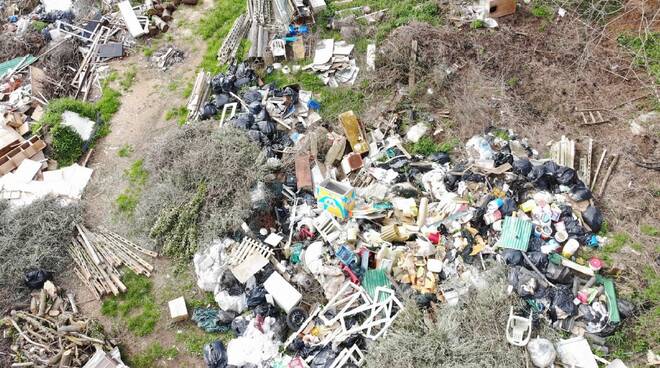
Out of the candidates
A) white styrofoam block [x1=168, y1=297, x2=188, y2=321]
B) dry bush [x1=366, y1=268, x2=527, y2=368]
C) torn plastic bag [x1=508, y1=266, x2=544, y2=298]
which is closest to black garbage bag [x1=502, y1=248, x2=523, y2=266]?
torn plastic bag [x1=508, y1=266, x2=544, y2=298]

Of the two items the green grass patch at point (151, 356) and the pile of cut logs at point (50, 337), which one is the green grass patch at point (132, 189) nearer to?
the pile of cut logs at point (50, 337)

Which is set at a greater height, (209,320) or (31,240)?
(31,240)

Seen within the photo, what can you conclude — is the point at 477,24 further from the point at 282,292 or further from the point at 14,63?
the point at 14,63

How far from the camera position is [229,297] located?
8.56 meters

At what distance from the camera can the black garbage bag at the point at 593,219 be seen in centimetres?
835

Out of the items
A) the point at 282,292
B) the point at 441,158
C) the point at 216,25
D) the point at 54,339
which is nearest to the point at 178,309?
the point at 282,292

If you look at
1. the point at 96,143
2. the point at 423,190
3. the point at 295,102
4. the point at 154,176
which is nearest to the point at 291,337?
the point at 423,190

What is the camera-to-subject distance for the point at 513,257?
26.0 feet

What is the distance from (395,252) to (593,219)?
358 cm

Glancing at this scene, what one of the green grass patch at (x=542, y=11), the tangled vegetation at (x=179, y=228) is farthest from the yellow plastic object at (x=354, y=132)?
the green grass patch at (x=542, y=11)

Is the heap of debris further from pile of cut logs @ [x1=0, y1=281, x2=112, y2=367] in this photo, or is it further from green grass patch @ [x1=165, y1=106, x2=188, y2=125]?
green grass patch @ [x1=165, y1=106, x2=188, y2=125]

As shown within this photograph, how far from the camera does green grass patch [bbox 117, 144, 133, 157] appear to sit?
1138 centimetres

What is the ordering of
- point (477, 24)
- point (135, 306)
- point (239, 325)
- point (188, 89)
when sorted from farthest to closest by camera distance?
point (188, 89) → point (477, 24) → point (135, 306) → point (239, 325)

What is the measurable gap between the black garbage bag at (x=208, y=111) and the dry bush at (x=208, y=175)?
0.88 meters
